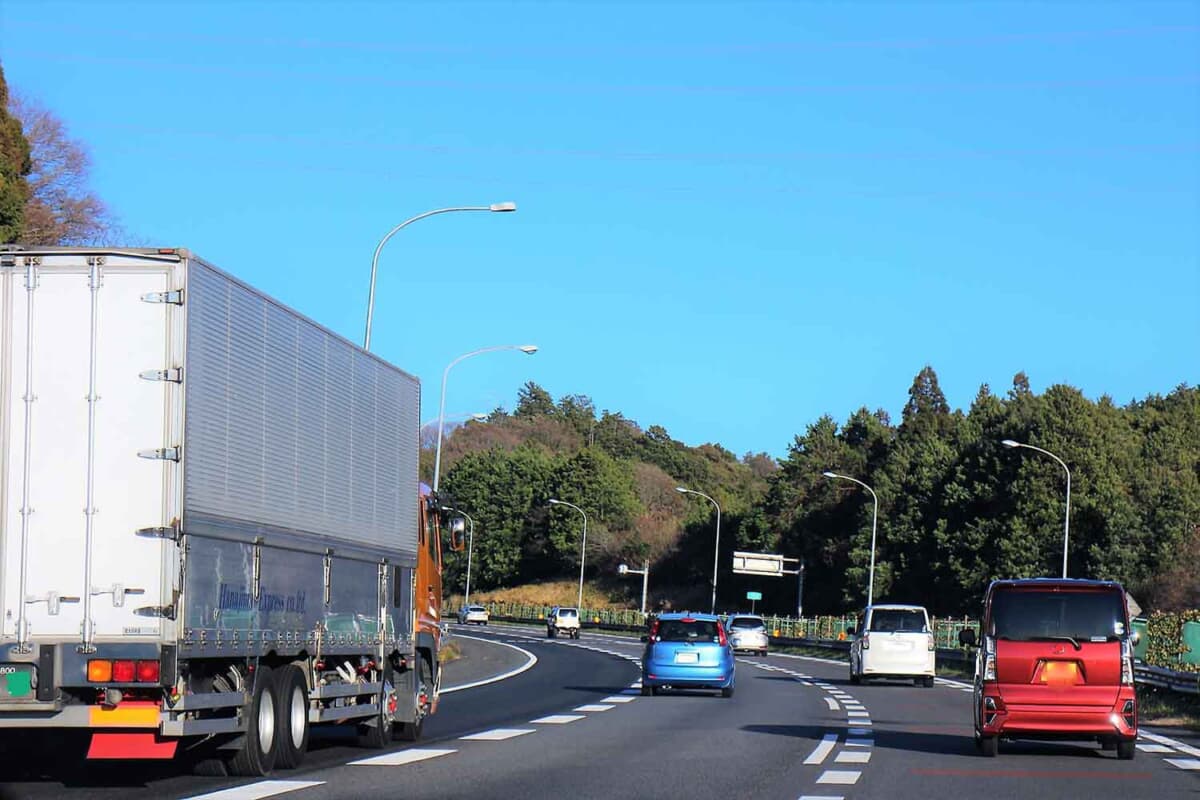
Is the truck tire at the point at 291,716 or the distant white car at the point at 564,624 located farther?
the distant white car at the point at 564,624

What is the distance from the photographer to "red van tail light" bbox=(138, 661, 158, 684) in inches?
485

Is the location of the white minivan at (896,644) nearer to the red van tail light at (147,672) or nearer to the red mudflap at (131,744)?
the red mudflap at (131,744)

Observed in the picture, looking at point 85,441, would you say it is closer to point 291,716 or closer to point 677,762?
point 291,716

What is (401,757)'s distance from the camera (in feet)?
56.1

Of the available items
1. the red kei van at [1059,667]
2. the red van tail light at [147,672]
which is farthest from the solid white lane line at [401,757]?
the red kei van at [1059,667]

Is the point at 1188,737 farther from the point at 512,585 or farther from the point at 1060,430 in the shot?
the point at 512,585

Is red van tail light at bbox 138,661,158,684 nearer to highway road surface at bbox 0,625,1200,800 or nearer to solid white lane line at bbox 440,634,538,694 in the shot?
highway road surface at bbox 0,625,1200,800

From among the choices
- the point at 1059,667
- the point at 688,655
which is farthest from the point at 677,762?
the point at 688,655

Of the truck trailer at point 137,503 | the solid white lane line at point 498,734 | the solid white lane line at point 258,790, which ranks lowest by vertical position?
the solid white lane line at point 498,734

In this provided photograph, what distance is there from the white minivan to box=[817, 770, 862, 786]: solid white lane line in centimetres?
2254

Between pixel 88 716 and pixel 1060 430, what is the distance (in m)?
92.6

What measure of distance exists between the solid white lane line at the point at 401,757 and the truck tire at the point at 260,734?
152cm

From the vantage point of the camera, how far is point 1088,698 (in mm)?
17969

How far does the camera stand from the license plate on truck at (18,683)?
12.3 m
